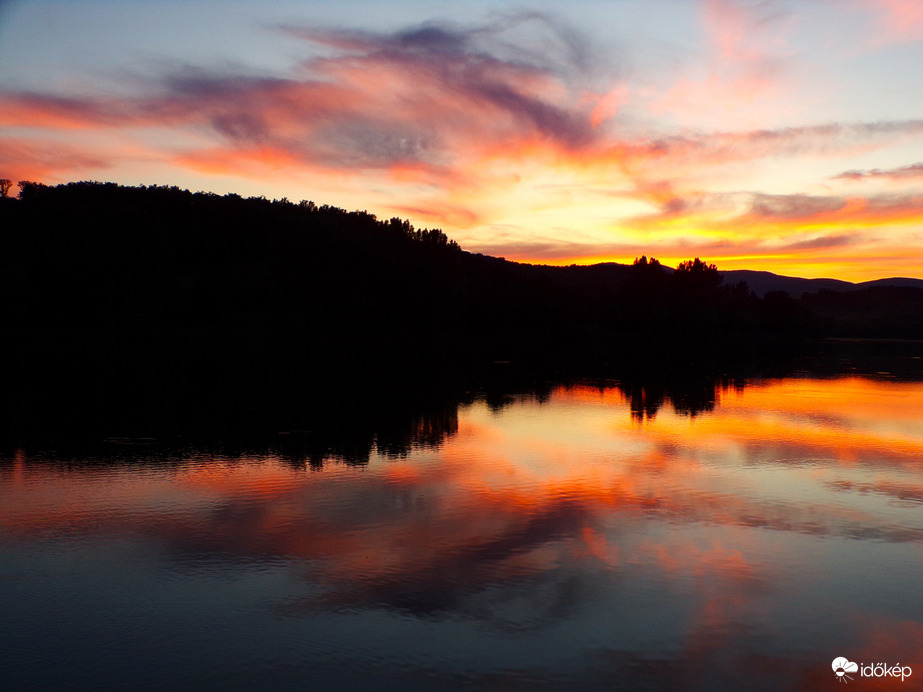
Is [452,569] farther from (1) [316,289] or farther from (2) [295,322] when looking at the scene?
(1) [316,289]

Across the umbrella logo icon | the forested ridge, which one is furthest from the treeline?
the umbrella logo icon

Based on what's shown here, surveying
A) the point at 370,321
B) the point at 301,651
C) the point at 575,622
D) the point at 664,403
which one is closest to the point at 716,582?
the point at 575,622

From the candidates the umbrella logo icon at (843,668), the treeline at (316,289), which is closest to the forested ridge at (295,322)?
the treeline at (316,289)

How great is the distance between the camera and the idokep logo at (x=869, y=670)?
7.27 metres

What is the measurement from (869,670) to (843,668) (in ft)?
0.83

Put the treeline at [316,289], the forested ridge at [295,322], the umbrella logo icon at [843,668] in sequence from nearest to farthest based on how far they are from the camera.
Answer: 1. the umbrella logo icon at [843,668]
2. the forested ridge at [295,322]
3. the treeline at [316,289]

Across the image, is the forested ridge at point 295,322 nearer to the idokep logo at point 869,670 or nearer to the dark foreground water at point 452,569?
the dark foreground water at point 452,569

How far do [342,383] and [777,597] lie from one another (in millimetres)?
27203

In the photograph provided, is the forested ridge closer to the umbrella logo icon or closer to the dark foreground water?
the dark foreground water

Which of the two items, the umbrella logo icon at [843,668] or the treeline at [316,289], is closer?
the umbrella logo icon at [843,668]

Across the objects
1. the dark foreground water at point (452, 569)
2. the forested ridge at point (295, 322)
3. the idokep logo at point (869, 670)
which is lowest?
the idokep logo at point (869, 670)

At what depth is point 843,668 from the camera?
24.3ft

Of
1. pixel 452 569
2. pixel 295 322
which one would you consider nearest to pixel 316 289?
pixel 295 322

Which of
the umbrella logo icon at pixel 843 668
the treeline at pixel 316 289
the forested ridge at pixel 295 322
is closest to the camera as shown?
the umbrella logo icon at pixel 843 668
